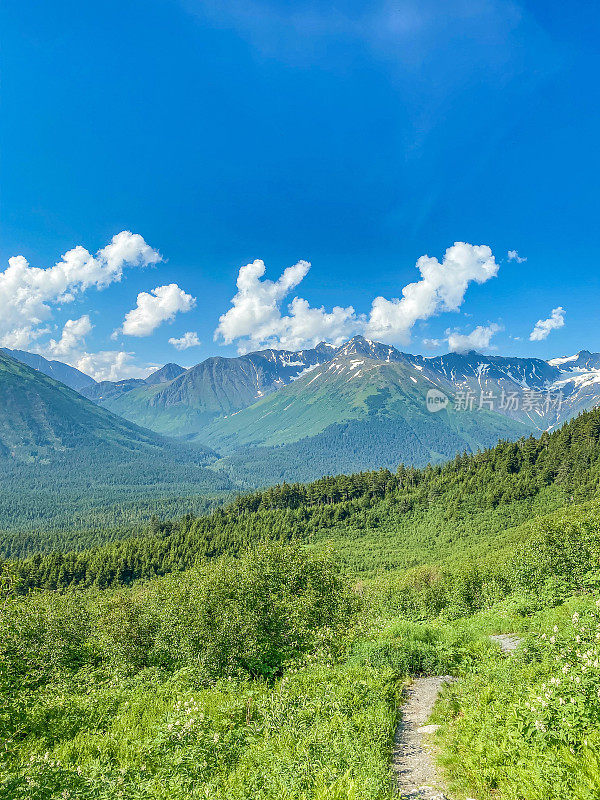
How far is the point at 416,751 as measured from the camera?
488 inches

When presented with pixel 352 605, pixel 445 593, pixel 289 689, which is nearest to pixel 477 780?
pixel 289 689

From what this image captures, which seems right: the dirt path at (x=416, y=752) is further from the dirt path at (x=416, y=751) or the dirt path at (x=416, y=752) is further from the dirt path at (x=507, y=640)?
the dirt path at (x=507, y=640)

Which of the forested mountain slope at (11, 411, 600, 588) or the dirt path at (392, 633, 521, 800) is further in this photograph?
the forested mountain slope at (11, 411, 600, 588)

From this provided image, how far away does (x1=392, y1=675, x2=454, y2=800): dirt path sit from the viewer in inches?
391

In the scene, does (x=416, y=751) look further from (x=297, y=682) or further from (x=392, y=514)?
(x=392, y=514)

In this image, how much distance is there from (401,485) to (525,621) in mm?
117381

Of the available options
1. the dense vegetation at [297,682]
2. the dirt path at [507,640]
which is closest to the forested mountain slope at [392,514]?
the dense vegetation at [297,682]

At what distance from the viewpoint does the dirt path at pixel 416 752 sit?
9.94m

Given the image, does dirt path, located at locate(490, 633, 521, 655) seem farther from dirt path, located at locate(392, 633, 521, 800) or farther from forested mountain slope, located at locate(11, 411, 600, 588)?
forested mountain slope, located at locate(11, 411, 600, 588)

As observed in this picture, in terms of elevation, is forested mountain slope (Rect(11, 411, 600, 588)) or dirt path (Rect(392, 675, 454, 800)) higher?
dirt path (Rect(392, 675, 454, 800))

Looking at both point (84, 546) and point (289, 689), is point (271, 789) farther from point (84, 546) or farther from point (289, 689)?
point (84, 546)

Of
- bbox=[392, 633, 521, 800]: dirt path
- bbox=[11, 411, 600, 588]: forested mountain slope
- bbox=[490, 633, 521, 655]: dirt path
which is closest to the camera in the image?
bbox=[392, 633, 521, 800]: dirt path

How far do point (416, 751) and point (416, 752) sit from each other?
81 mm

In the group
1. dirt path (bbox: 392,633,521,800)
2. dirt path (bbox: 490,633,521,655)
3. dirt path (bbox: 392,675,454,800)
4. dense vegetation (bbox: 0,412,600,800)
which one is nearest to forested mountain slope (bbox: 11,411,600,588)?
dense vegetation (bbox: 0,412,600,800)
